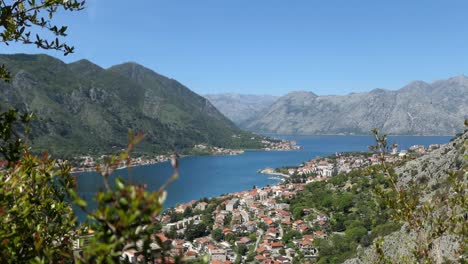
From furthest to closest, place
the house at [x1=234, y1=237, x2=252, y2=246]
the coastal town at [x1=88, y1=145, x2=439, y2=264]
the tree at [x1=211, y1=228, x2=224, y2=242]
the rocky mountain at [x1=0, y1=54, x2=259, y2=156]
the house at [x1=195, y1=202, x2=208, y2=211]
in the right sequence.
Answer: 1. the rocky mountain at [x1=0, y1=54, x2=259, y2=156]
2. the house at [x1=195, y1=202, x2=208, y2=211]
3. the tree at [x1=211, y1=228, x2=224, y2=242]
4. the house at [x1=234, y1=237, x2=252, y2=246]
5. the coastal town at [x1=88, y1=145, x2=439, y2=264]

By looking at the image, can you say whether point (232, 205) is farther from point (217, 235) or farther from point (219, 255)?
point (219, 255)

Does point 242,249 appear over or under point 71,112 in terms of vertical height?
under

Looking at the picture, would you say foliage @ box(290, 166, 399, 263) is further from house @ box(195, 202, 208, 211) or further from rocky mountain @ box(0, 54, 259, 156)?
rocky mountain @ box(0, 54, 259, 156)

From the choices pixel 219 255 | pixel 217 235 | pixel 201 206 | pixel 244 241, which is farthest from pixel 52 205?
pixel 201 206

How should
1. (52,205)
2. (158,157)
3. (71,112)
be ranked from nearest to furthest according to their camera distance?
1. (52,205)
2. (158,157)
3. (71,112)

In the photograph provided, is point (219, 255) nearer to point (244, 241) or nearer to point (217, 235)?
point (244, 241)

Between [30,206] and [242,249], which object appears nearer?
[30,206]

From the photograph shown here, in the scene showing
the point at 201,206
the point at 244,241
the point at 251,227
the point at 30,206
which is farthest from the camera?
the point at 201,206

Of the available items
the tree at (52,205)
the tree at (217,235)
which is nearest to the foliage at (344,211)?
the tree at (217,235)

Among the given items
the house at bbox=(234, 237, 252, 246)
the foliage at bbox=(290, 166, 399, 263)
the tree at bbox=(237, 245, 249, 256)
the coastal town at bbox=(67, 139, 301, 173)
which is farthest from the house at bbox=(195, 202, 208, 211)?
the coastal town at bbox=(67, 139, 301, 173)

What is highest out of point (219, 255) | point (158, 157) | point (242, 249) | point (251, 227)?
point (158, 157)

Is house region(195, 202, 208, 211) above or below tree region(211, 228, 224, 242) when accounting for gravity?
above
